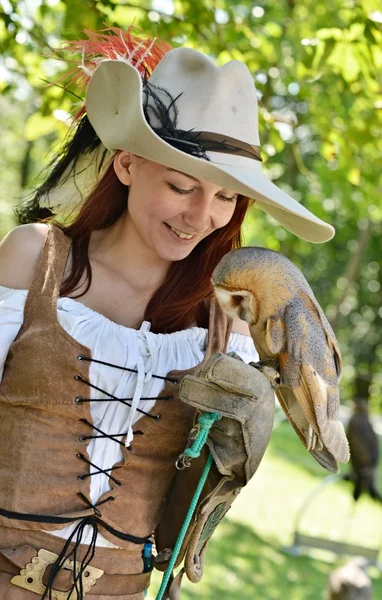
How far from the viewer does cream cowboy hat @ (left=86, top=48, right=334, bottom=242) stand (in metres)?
1.85

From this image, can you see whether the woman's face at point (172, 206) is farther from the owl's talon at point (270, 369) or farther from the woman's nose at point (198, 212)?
the owl's talon at point (270, 369)

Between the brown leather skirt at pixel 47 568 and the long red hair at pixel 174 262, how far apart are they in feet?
1.86

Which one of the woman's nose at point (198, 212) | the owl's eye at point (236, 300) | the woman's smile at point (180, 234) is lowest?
the woman's smile at point (180, 234)

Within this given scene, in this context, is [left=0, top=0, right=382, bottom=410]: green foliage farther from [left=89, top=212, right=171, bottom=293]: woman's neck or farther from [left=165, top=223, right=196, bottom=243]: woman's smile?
[left=165, top=223, right=196, bottom=243]: woman's smile

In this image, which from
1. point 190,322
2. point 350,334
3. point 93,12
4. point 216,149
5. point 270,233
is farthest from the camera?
point 350,334

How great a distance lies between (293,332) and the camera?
1704mm

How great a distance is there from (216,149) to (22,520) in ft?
3.13

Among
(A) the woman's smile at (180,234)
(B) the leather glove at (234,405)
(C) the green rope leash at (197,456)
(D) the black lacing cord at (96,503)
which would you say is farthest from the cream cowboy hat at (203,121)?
(D) the black lacing cord at (96,503)

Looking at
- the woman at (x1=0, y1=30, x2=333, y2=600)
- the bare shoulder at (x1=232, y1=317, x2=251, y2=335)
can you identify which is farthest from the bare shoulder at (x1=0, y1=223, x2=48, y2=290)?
the bare shoulder at (x1=232, y1=317, x2=251, y2=335)

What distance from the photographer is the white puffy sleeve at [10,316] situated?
6.42 feet

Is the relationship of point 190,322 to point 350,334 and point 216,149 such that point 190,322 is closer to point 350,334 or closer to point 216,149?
point 216,149

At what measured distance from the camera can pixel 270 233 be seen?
692 cm

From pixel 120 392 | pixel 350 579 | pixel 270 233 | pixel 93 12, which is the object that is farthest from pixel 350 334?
pixel 120 392

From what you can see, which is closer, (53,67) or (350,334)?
(53,67)
